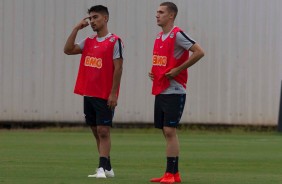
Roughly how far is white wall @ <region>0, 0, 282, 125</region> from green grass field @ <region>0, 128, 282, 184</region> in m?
2.31

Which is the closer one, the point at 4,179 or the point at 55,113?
the point at 4,179

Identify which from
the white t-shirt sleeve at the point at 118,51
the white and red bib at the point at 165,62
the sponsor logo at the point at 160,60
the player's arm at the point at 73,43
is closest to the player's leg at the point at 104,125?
the white t-shirt sleeve at the point at 118,51

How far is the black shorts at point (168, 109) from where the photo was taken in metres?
11.8

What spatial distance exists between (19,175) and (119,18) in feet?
50.7

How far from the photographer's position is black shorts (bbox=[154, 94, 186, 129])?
38.8ft

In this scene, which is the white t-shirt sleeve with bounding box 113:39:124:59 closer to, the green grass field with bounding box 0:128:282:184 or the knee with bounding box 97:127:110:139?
the knee with bounding box 97:127:110:139

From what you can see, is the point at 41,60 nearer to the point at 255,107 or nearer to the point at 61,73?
the point at 61,73

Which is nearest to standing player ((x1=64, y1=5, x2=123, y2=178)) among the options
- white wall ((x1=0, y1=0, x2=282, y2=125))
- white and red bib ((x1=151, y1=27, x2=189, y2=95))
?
white and red bib ((x1=151, y1=27, x2=189, y2=95))

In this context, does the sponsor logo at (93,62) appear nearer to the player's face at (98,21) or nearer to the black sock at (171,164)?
the player's face at (98,21)

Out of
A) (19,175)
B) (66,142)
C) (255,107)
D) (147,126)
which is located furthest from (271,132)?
(19,175)

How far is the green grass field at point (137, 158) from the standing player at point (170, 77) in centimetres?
43

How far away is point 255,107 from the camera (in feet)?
92.9

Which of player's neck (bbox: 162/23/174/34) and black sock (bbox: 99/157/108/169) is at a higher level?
player's neck (bbox: 162/23/174/34)

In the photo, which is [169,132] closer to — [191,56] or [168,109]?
[168,109]
